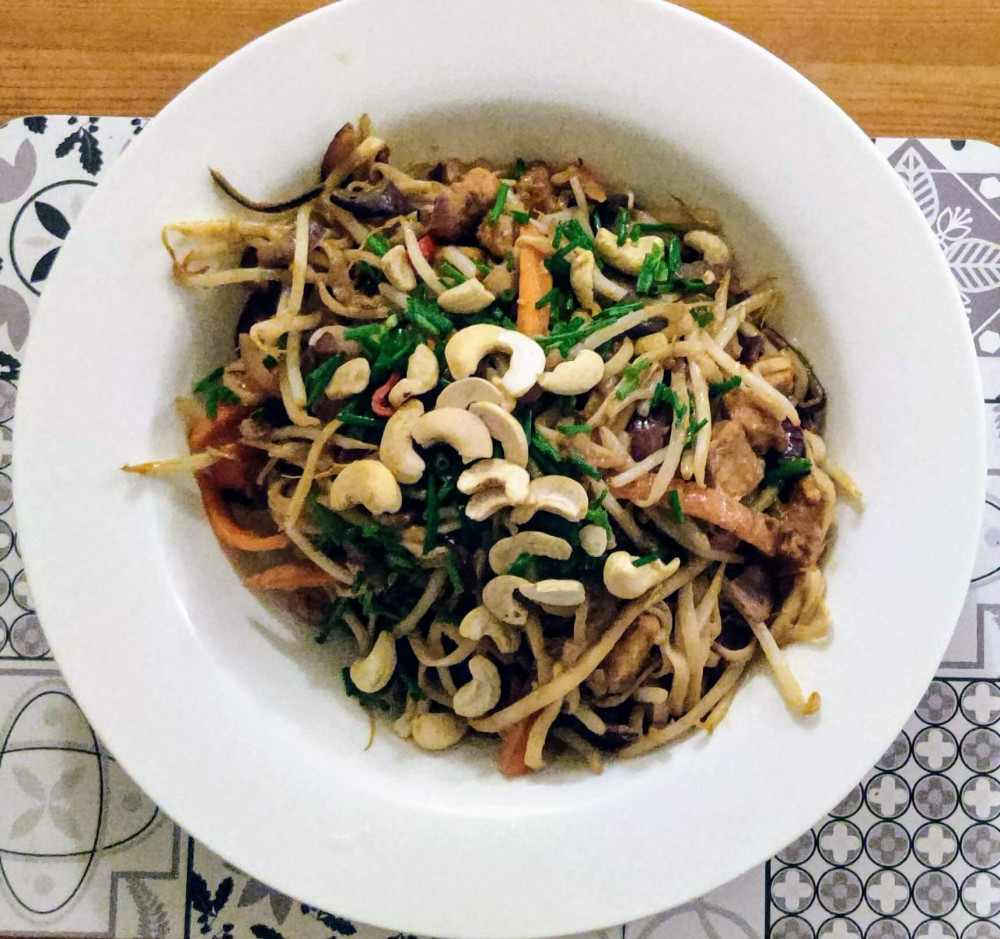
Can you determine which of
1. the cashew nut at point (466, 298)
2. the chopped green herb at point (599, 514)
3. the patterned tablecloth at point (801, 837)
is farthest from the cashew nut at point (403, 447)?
the patterned tablecloth at point (801, 837)

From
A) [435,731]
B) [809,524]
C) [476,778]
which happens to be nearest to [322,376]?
[435,731]

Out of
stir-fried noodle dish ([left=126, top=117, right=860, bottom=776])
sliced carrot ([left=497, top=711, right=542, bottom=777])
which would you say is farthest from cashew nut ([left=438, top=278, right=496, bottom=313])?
sliced carrot ([left=497, top=711, right=542, bottom=777])

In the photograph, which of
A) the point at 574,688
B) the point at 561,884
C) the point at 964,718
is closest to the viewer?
the point at 561,884

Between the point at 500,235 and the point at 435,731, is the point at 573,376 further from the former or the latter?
the point at 435,731

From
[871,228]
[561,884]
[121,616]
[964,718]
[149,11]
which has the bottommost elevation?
[964,718]

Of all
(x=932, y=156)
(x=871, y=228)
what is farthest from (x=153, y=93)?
(x=932, y=156)

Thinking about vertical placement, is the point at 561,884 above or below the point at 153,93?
below

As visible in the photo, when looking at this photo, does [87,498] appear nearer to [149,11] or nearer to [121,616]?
[121,616]
